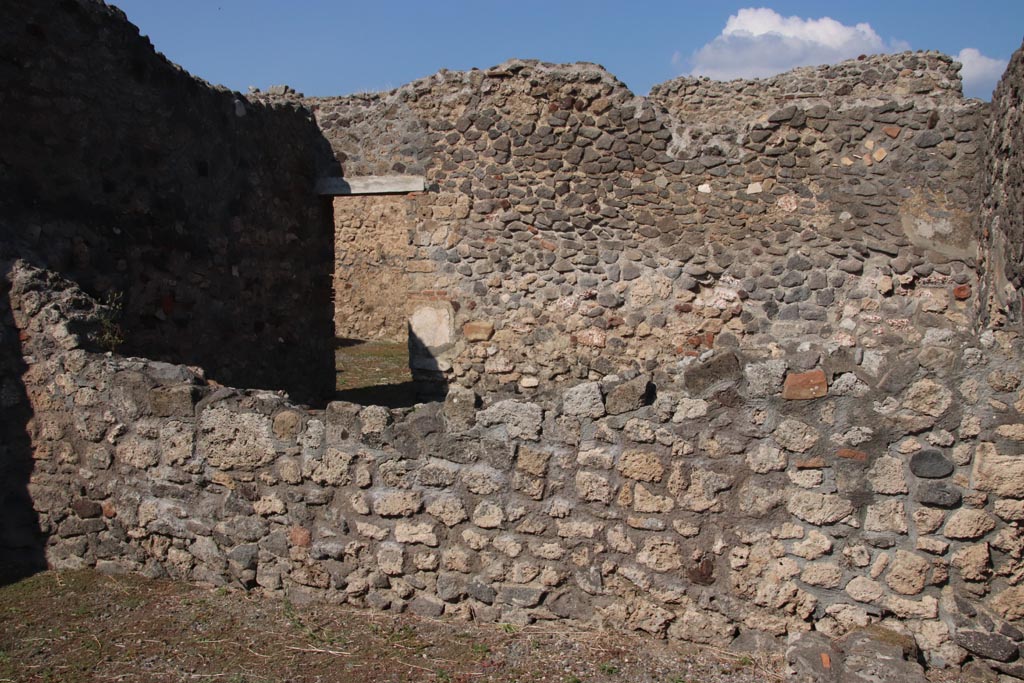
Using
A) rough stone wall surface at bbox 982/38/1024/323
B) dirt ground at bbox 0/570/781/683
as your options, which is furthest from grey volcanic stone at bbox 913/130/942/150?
dirt ground at bbox 0/570/781/683

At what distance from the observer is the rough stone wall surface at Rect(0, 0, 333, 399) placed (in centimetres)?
Result: 555

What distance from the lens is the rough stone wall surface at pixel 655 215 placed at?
7.24 metres

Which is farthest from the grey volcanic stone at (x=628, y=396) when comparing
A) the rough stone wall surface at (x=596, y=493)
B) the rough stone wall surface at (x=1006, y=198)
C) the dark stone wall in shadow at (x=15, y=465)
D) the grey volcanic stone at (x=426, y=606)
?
the rough stone wall surface at (x=1006, y=198)

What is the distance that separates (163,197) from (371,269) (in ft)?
27.4

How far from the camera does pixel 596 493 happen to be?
3619 mm

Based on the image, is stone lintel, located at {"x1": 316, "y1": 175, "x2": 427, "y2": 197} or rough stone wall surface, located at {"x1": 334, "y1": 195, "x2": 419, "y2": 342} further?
rough stone wall surface, located at {"x1": 334, "y1": 195, "x2": 419, "y2": 342}

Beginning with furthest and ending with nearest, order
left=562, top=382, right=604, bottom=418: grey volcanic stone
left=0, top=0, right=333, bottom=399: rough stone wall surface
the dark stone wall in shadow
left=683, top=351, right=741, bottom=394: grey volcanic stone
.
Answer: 1. left=0, top=0, right=333, bottom=399: rough stone wall surface
2. the dark stone wall in shadow
3. left=562, top=382, right=604, bottom=418: grey volcanic stone
4. left=683, top=351, right=741, bottom=394: grey volcanic stone

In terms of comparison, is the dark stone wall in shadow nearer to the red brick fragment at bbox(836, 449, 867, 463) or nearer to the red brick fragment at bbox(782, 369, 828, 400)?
the red brick fragment at bbox(782, 369, 828, 400)

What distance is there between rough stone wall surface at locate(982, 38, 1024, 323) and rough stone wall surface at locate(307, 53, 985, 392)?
460 millimetres

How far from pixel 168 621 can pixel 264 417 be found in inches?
39.3

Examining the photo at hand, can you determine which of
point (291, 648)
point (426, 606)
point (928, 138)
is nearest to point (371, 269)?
point (928, 138)

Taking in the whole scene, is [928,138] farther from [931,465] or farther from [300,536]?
[300,536]

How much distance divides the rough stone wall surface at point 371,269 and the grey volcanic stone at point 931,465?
11861 millimetres

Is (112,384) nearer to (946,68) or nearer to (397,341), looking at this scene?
(397,341)
